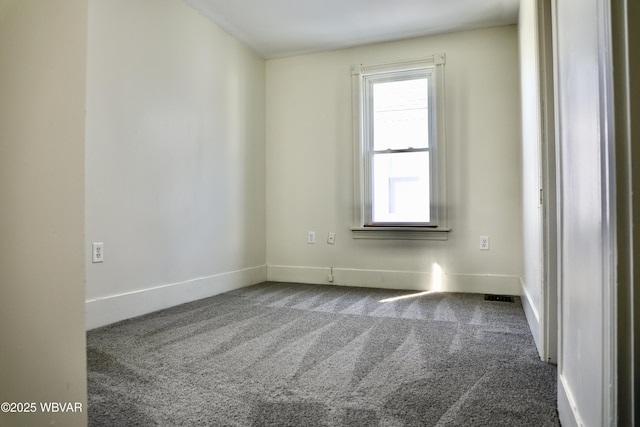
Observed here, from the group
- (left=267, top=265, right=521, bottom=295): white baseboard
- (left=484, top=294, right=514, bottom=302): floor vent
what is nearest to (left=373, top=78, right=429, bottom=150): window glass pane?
(left=267, top=265, right=521, bottom=295): white baseboard

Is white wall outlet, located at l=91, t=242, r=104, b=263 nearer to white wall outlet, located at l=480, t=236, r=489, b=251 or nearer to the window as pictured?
the window

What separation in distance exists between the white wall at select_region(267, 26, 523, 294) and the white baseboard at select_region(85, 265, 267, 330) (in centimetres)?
58

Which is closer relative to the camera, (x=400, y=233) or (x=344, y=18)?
(x=344, y=18)

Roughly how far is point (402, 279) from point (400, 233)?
1.34ft

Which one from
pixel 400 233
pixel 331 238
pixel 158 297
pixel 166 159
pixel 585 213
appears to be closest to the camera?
pixel 585 213

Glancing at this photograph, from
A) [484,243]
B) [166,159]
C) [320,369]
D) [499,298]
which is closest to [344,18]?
[166,159]

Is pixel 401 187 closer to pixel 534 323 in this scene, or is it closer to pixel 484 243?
pixel 484 243

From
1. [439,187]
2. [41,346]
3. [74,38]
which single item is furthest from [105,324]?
[439,187]

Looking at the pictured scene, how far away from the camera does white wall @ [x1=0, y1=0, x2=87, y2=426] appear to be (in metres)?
0.76

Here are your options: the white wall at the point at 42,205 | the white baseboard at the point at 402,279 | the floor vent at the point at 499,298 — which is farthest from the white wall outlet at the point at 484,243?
the white wall at the point at 42,205

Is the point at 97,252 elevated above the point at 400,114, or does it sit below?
below

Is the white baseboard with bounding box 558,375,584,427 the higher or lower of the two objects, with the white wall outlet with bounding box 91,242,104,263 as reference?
lower

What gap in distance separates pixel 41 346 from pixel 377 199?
3223 millimetres

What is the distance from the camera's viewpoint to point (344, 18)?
3.37 meters
